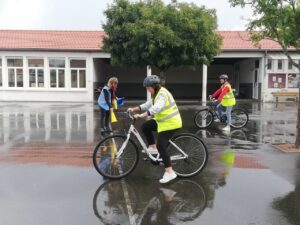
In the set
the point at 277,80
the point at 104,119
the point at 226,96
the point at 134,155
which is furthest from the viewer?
the point at 277,80

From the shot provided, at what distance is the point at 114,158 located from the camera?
6266mm

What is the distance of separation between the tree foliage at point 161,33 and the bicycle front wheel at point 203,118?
6.93 metres

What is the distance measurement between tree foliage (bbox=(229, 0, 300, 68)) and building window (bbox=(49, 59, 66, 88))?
73.3 ft

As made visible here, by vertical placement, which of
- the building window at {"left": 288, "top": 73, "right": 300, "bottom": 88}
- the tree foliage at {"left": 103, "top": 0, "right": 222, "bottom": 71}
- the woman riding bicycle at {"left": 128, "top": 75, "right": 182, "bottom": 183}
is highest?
the tree foliage at {"left": 103, "top": 0, "right": 222, "bottom": 71}

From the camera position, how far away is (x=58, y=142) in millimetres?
10086

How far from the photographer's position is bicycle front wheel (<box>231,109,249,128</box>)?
41.5 ft

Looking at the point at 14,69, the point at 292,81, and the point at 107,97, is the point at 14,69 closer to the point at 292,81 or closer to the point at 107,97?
the point at 107,97

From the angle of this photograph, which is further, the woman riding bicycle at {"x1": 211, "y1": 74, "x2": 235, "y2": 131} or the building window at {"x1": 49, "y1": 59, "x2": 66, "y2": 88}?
the building window at {"x1": 49, "y1": 59, "x2": 66, "y2": 88}

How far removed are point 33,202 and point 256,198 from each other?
10.1 feet

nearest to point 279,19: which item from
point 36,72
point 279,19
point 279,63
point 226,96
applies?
point 279,19

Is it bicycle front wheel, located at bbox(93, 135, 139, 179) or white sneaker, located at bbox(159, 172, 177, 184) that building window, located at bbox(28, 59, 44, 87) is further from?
white sneaker, located at bbox(159, 172, 177, 184)

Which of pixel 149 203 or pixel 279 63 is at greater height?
pixel 279 63

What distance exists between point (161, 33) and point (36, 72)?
14.6m

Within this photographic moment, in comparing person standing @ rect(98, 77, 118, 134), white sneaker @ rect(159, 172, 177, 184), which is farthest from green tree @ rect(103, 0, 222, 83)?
white sneaker @ rect(159, 172, 177, 184)
